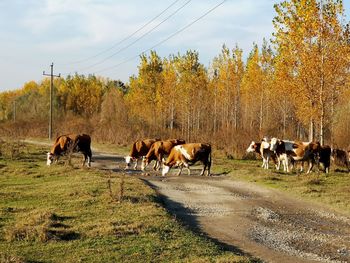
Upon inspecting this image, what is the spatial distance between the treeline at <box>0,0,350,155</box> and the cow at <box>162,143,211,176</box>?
6.46 metres

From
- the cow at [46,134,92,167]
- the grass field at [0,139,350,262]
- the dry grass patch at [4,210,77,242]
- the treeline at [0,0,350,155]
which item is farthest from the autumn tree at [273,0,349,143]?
the dry grass patch at [4,210,77,242]

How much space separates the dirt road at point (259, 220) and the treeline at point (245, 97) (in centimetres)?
867

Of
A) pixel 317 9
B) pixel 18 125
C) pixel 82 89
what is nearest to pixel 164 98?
pixel 18 125

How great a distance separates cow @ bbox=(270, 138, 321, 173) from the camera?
21297mm

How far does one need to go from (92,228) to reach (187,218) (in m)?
2.77

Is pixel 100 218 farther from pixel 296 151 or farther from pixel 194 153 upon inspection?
pixel 296 151

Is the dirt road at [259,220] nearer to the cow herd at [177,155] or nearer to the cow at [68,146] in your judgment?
the cow herd at [177,155]

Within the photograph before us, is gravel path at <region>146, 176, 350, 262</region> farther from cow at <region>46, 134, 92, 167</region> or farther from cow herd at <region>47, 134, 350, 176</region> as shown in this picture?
cow at <region>46, 134, 92, 167</region>


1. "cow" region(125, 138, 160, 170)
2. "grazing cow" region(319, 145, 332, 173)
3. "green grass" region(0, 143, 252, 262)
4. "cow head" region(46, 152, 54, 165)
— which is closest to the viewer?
"green grass" region(0, 143, 252, 262)

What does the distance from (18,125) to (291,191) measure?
168ft

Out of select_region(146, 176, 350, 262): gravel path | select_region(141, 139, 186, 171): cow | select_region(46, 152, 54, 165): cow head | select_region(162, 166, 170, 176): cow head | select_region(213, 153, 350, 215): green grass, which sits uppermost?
select_region(141, 139, 186, 171): cow

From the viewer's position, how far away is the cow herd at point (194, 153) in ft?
66.4

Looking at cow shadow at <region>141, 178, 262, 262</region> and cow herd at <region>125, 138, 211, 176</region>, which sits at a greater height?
cow herd at <region>125, 138, 211, 176</region>

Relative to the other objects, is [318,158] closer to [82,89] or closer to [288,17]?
[288,17]
